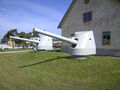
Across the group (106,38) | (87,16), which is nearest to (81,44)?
(106,38)

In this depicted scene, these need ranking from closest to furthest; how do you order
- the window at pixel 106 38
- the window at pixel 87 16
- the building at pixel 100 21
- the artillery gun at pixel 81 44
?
the artillery gun at pixel 81 44 < the building at pixel 100 21 < the window at pixel 106 38 < the window at pixel 87 16

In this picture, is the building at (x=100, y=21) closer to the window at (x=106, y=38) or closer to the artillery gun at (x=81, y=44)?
the window at (x=106, y=38)

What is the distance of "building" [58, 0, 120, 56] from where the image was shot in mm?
14141

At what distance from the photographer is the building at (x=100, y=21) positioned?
14.1m

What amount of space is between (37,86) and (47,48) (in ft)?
41.9

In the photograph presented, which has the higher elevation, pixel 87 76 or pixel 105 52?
pixel 105 52

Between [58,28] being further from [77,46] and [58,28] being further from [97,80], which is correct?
[97,80]

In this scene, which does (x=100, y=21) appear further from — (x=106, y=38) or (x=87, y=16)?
(x=87, y=16)

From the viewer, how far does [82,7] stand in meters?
17.9

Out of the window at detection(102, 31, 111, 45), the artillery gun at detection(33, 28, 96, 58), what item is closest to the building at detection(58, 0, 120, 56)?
the window at detection(102, 31, 111, 45)

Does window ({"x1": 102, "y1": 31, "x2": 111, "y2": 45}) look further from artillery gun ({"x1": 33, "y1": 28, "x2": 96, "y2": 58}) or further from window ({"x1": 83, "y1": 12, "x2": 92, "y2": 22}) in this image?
artillery gun ({"x1": 33, "y1": 28, "x2": 96, "y2": 58})

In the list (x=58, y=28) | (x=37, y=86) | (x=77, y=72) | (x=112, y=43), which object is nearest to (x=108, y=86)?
(x=77, y=72)

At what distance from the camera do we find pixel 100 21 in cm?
1557

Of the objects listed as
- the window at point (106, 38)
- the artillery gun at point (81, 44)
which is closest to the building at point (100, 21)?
the window at point (106, 38)
